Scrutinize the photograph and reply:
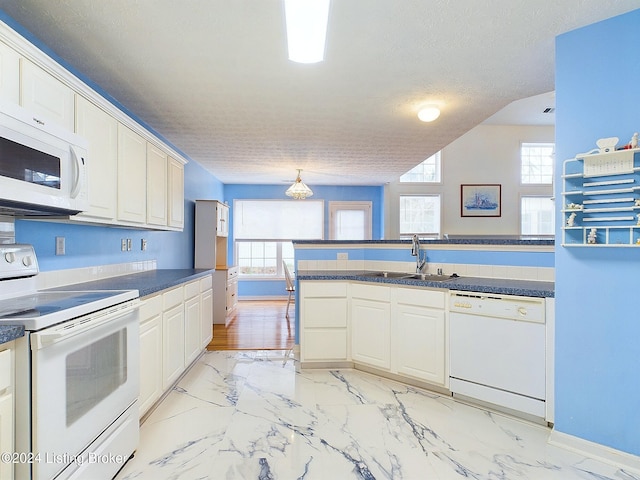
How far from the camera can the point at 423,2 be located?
5.44 feet

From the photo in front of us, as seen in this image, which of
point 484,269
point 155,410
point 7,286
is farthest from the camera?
point 484,269

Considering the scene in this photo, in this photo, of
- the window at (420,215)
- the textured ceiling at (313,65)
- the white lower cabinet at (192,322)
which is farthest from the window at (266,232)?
the white lower cabinet at (192,322)

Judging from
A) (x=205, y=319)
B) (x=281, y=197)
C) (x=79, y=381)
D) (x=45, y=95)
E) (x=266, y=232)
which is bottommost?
(x=205, y=319)

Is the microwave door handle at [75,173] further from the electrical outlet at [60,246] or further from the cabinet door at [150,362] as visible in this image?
the cabinet door at [150,362]

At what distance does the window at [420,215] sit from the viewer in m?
6.79

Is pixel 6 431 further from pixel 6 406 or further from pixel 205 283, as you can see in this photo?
pixel 205 283

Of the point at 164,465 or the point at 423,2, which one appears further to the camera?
the point at 164,465

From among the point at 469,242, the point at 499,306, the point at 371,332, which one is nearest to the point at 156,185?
the point at 371,332

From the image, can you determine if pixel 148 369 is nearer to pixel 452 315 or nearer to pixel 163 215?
pixel 163 215

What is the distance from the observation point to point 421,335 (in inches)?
105

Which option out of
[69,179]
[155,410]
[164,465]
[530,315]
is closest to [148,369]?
[155,410]

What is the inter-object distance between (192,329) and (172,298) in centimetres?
59

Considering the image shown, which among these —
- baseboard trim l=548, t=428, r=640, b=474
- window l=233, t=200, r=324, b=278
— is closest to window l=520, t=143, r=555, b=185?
window l=233, t=200, r=324, b=278

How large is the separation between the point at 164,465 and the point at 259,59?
2417 mm
